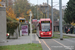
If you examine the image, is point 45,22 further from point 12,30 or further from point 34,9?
point 34,9

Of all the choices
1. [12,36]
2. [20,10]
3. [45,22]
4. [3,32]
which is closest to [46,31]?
[45,22]

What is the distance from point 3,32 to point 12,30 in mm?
6688

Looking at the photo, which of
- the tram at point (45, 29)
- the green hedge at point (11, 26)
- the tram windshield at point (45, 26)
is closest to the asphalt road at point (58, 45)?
the green hedge at point (11, 26)

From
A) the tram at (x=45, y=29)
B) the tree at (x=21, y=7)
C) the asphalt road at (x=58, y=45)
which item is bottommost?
the asphalt road at (x=58, y=45)

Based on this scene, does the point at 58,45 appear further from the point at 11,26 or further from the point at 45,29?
the point at 45,29

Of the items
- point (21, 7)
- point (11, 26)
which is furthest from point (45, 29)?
point (21, 7)

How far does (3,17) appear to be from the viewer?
68.5 ft

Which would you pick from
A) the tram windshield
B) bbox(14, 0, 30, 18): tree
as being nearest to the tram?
the tram windshield

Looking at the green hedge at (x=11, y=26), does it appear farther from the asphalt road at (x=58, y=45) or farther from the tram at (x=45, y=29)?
the asphalt road at (x=58, y=45)

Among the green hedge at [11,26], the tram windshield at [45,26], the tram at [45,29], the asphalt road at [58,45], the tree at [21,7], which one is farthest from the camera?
the tree at [21,7]

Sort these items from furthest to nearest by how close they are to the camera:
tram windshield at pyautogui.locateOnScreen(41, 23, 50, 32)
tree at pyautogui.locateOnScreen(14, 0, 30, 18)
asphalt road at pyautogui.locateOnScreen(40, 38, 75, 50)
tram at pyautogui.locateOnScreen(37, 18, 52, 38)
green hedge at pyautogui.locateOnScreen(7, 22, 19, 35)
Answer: tree at pyautogui.locateOnScreen(14, 0, 30, 18) < tram windshield at pyautogui.locateOnScreen(41, 23, 50, 32) < tram at pyautogui.locateOnScreen(37, 18, 52, 38) < green hedge at pyautogui.locateOnScreen(7, 22, 19, 35) < asphalt road at pyautogui.locateOnScreen(40, 38, 75, 50)

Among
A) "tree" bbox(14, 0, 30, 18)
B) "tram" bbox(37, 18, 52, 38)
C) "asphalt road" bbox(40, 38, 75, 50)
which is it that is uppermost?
"tree" bbox(14, 0, 30, 18)

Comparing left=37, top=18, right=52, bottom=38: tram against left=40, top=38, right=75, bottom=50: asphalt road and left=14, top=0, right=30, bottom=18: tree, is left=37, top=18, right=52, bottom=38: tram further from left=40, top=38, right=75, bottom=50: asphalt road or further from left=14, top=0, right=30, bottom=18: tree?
left=14, top=0, right=30, bottom=18: tree

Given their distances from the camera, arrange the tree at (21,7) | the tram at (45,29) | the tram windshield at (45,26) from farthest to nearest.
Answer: the tree at (21,7) → the tram windshield at (45,26) → the tram at (45,29)
